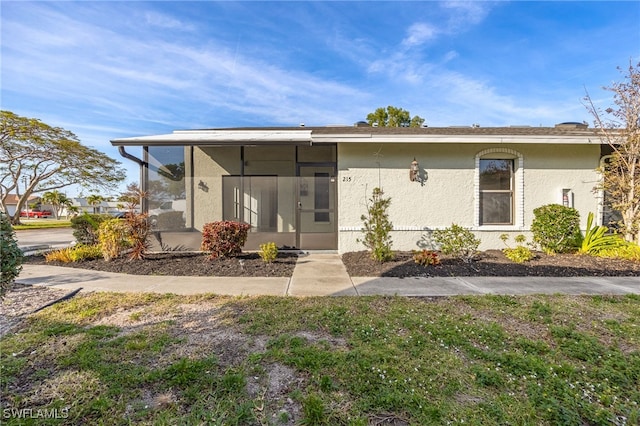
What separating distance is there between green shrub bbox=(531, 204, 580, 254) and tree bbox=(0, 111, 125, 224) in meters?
27.8

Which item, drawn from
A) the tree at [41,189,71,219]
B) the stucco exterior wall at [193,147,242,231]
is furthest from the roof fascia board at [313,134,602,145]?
the tree at [41,189,71,219]

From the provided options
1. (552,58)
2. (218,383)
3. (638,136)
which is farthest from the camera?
(552,58)

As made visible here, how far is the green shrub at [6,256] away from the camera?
2.54m

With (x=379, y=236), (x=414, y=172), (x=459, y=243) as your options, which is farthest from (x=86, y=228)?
(x=459, y=243)

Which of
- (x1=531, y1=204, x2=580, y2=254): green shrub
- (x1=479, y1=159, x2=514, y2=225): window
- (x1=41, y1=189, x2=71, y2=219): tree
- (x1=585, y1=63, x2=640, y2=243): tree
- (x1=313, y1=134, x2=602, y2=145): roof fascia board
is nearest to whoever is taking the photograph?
(x1=585, y1=63, x2=640, y2=243): tree

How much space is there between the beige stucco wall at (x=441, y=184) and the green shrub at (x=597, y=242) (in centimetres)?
74

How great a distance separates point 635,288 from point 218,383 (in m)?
6.91

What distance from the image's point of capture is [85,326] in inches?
132

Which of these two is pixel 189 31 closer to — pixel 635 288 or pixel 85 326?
pixel 85 326

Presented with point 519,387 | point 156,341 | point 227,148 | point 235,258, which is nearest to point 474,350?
point 519,387

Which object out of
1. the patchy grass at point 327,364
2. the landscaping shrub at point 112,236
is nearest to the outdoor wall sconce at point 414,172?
the patchy grass at point 327,364

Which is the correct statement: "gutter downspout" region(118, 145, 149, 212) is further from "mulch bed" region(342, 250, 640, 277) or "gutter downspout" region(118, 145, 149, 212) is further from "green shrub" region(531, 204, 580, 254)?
"green shrub" region(531, 204, 580, 254)

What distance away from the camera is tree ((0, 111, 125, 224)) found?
59.8ft

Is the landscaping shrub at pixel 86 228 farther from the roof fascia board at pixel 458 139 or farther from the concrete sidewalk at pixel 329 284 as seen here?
the roof fascia board at pixel 458 139
